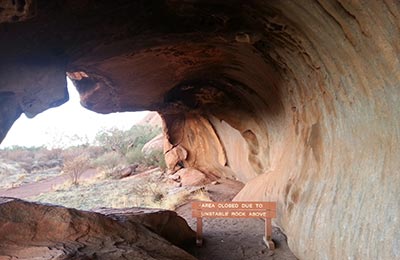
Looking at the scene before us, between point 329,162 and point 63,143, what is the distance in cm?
3354

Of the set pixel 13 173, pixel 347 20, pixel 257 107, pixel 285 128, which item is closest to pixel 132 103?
pixel 257 107

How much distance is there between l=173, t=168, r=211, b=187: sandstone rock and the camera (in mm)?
12602

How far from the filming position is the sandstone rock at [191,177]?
41.3ft

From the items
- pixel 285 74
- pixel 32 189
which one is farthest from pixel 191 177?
pixel 32 189

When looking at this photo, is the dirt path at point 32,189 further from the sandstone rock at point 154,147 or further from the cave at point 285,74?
the cave at point 285,74

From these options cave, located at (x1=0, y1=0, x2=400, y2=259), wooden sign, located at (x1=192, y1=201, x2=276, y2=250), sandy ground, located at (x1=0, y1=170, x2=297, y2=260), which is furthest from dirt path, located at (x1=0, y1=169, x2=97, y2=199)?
wooden sign, located at (x1=192, y1=201, x2=276, y2=250)

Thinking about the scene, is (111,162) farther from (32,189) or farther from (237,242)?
(237,242)

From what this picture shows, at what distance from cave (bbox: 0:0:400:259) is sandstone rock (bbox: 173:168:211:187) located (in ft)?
14.6

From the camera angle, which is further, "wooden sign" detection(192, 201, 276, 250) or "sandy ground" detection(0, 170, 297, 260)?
"wooden sign" detection(192, 201, 276, 250)

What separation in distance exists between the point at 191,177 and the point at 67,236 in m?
9.49

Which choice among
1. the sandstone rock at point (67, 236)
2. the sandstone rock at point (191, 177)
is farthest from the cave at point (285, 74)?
the sandstone rock at point (191, 177)

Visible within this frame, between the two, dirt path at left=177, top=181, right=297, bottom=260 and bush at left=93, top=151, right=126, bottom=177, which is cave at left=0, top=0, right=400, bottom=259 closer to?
dirt path at left=177, top=181, right=297, bottom=260

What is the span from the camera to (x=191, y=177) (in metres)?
13.1

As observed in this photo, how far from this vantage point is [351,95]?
3824 mm
